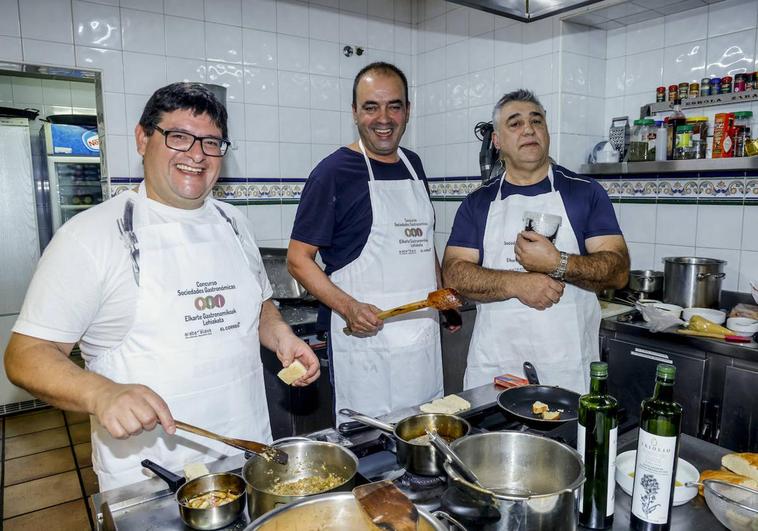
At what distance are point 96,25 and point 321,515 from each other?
3.08 metres

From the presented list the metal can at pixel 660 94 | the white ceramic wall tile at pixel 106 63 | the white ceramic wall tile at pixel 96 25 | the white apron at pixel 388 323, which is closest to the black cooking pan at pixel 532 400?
the white apron at pixel 388 323

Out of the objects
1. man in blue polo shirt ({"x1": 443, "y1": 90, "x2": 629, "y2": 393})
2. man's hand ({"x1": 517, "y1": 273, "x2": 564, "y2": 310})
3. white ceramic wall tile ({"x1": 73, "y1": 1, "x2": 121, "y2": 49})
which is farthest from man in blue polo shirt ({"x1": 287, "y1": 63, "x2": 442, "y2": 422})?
white ceramic wall tile ({"x1": 73, "y1": 1, "x2": 121, "y2": 49})

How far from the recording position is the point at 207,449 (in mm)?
1421

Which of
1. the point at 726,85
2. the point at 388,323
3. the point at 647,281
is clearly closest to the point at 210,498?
the point at 388,323

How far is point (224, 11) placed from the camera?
337 centimetres

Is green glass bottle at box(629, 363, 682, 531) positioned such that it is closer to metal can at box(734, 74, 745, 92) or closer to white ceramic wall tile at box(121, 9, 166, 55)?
metal can at box(734, 74, 745, 92)

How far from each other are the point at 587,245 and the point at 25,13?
2.96 m

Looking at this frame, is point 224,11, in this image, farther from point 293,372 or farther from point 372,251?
point 293,372

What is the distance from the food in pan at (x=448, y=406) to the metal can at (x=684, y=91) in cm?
240

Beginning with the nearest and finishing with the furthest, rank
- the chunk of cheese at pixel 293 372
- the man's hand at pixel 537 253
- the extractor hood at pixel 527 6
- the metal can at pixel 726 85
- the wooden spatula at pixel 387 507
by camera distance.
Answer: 1. the wooden spatula at pixel 387 507
2. the chunk of cheese at pixel 293 372
3. the extractor hood at pixel 527 6
4. the man's hand at pixel 537 253
5. the metal can at pixel 726 85

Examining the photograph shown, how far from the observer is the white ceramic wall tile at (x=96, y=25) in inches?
116

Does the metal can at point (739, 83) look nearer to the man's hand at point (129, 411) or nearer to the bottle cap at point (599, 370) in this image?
the bottle cap at point (599, 370)

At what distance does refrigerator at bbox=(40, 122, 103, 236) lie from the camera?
4.67m

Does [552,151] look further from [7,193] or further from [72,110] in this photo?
[72,110]
